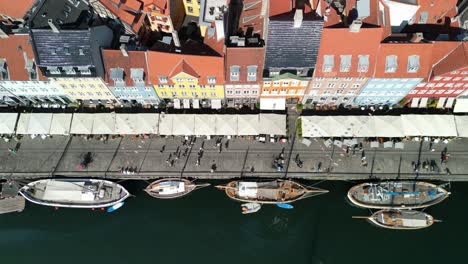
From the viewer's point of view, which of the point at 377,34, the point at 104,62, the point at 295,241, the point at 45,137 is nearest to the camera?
the point at 377,34

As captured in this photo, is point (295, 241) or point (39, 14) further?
point (295, 241)

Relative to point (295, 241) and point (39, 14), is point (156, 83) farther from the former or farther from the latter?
point (295, 241)

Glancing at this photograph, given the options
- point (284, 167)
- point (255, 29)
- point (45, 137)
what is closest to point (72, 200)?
point (45, 137)

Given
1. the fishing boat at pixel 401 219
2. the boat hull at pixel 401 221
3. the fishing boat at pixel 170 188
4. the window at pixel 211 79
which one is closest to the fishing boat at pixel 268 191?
the fishing boat at pixel 170 188

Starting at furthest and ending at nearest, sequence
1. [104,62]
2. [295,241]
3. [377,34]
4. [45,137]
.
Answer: [45,137] → [295,241] → [104,62] → [377,34]

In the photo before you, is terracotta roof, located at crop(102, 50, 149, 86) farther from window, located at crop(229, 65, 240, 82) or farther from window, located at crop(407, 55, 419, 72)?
window, located at crop(407, 55, 419, 72)

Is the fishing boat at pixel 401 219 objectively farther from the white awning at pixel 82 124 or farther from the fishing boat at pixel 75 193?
the white awning at pixel 82 124
